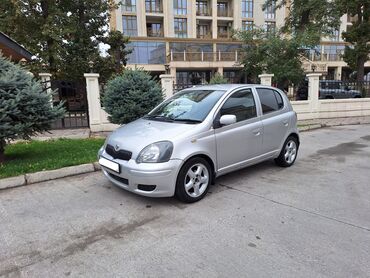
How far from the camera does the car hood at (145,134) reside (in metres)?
4.16

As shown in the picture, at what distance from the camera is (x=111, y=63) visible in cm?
1948

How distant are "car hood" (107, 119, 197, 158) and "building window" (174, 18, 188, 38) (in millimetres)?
40410

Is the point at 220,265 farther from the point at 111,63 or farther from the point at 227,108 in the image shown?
the point at 111,63

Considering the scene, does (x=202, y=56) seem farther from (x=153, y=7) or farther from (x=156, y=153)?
(x=156, y=153)

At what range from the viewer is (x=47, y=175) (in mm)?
5523

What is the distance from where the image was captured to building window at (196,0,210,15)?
4425 centimetres

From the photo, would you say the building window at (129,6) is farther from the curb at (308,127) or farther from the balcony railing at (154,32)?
the curb at (308,127)

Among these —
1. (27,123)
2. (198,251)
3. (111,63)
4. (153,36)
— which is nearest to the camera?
(198,251)

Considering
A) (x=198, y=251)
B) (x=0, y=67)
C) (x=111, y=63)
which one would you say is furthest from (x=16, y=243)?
(x=111, y=63)

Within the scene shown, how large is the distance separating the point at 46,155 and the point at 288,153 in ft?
17.5

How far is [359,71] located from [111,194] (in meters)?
21.1

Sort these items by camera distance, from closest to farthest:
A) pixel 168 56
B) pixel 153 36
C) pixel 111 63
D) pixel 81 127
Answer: pixel 81 127 → pixel 111 63 → pixel 168 56 → pixel 153 36

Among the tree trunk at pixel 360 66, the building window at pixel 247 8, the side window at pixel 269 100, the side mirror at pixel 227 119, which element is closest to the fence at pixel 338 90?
the tree trunk at pixel 360 66

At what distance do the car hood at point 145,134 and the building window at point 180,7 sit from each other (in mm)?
41806
